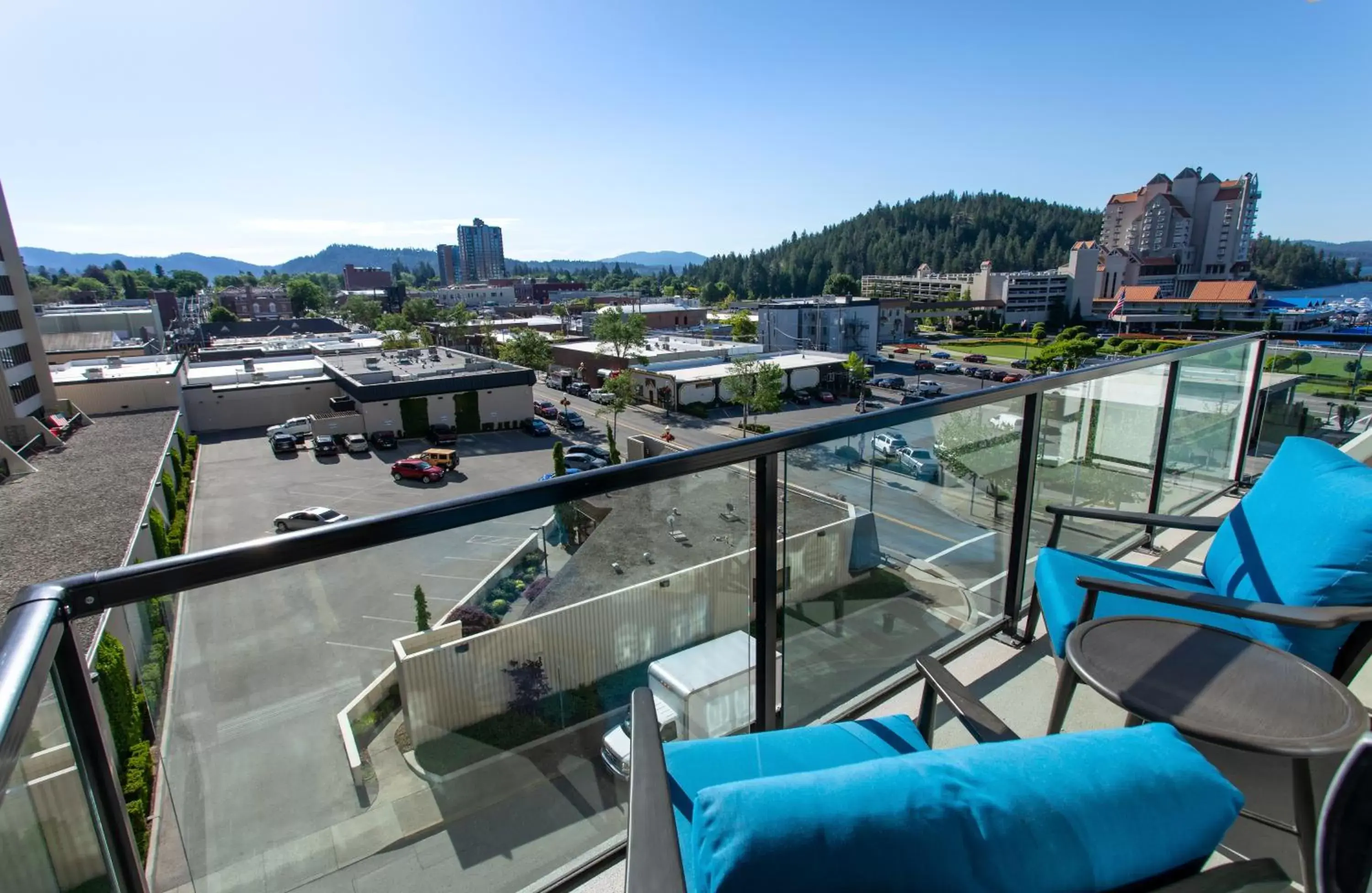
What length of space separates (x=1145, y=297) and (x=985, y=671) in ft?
233

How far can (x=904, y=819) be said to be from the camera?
63 cm

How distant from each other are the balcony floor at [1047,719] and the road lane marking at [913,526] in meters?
0.45

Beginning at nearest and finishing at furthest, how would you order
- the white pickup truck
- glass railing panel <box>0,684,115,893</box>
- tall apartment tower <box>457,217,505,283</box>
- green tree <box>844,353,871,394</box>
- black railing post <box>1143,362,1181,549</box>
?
glass railing panel <box>0,684,115,893</box> → the white pickup truck → black railing post <box>1143,362,1181,549</box> → green tree <box>844,353,871,394</box> → tall apartment tower <box>457,217,505,283</box>

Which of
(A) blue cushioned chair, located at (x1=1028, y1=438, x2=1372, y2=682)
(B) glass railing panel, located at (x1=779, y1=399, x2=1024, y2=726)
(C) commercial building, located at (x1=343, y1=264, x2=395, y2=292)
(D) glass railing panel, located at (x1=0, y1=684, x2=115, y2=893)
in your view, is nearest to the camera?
(D) glass railing panel, located at (x1=0, y1=684, x2=115, y2=893)

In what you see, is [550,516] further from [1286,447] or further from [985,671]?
[1286,447]

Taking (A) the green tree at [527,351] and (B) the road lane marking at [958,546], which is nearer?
(B) the road lane marking at [958,546]

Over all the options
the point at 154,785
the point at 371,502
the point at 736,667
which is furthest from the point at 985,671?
the point at 371,502

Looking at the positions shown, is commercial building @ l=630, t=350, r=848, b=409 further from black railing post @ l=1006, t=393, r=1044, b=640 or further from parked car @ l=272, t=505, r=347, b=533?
black railing post @ l=1006, t=393, r=1044, b=640

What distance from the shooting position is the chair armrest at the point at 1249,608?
1359 millimetres

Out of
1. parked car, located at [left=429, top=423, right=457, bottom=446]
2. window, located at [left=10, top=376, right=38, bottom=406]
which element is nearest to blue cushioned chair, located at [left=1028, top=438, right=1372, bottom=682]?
parked car, located at [left=429, top=423, right=457, bottom=446]

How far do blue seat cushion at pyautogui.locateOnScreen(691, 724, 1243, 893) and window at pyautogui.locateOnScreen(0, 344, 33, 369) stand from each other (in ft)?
85.4

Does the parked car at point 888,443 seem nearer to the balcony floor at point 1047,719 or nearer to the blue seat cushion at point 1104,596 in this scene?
the blue seat cushion at point 1104,596

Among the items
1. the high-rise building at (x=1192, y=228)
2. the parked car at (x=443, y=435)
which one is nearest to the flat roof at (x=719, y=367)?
the parked car at (x=443, y=435)

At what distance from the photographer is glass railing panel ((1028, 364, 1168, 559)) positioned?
9.02ft
